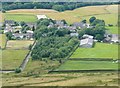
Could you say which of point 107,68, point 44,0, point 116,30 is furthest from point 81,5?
point 107,68

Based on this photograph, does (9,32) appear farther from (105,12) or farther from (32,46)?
(105,12)

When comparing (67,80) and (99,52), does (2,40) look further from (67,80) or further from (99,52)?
(67,80)

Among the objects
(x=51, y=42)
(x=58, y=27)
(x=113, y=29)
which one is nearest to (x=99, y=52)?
(x=51, y=42)

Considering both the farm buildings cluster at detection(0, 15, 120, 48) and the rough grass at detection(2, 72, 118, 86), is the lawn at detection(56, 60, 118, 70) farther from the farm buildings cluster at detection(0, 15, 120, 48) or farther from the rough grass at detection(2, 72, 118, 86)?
the farm buildings cluster at detection(0, 15, 120, 48)

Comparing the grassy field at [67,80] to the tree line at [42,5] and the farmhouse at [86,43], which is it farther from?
the tree line at [42,5]

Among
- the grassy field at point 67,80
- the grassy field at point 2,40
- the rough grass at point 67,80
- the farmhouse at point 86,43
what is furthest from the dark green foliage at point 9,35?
the rough grass at point 67,80

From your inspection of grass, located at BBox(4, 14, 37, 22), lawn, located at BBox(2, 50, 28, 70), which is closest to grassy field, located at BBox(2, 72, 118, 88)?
lawn, located at BBox(2, 50, 28, 70)

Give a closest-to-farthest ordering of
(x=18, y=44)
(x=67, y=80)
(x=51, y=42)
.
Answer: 1. (x=67, y=80)
2. (x=18, y=44)
3. (x=51, y=42)
